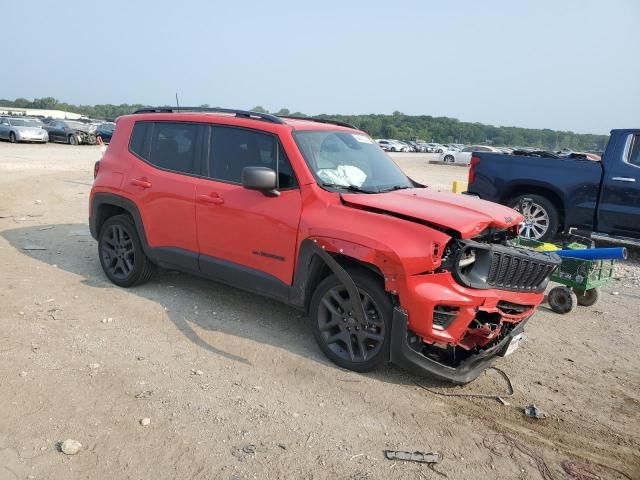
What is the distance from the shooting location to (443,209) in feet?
12.8

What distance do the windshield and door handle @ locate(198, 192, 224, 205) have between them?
2.84 feet

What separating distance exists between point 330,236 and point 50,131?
33719mm

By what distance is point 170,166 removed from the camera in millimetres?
5141

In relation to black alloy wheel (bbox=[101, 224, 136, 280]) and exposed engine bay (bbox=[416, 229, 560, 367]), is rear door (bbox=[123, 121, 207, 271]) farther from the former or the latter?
exposed engine bay (bbox=[416, 229, 560, 367])

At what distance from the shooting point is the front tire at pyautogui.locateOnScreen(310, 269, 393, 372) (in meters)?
3.72

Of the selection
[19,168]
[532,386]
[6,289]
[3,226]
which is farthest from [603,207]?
[19,168]

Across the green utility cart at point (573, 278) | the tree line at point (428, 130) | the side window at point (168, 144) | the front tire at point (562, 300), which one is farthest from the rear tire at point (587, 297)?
the tree line at point (428, 130)

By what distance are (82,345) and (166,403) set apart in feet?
3.96

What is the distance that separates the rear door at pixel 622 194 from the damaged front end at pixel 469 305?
15.3 ft

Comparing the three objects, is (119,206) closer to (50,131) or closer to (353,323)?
(353,323)

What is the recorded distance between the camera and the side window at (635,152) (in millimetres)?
7895

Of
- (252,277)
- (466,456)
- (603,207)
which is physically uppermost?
(603,207)

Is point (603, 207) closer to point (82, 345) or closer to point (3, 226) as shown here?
point (82, 345)

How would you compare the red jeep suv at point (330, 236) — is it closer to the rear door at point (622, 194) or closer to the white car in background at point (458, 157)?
the rear door at point (622, 194)
